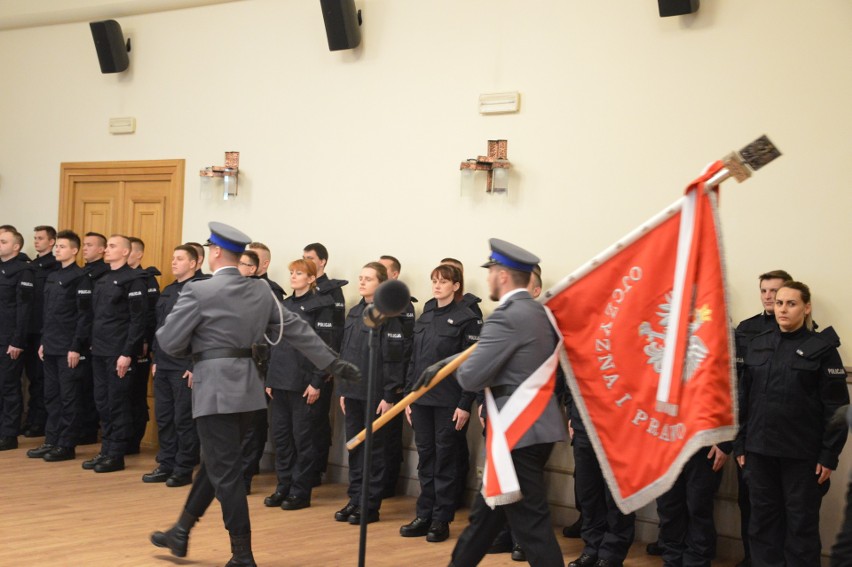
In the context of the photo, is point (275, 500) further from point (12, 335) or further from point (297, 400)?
point (12, 335)

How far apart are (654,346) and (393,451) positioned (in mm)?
3234

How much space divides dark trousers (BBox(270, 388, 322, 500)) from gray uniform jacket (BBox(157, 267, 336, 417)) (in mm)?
1673

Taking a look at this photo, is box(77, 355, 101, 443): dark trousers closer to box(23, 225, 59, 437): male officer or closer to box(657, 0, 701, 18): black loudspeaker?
box(23, 225, 59, 437): male officer

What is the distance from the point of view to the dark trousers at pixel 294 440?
639 cm

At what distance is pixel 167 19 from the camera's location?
27.8ft

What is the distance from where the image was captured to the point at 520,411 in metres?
3.98

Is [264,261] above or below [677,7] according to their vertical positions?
below

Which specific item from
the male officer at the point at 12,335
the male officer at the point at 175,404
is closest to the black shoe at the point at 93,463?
the male officer at the point at 175,404

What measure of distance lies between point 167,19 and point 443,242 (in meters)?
3.51

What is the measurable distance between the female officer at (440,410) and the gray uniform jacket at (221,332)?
1.40m

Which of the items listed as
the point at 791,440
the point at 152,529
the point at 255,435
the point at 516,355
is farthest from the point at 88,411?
the point at 791,440

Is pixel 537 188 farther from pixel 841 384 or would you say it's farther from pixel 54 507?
pixel 54 507

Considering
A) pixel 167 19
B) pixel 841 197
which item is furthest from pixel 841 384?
pixel 167 19

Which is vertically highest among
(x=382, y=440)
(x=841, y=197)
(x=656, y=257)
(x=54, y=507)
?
(x=841, y=197)
